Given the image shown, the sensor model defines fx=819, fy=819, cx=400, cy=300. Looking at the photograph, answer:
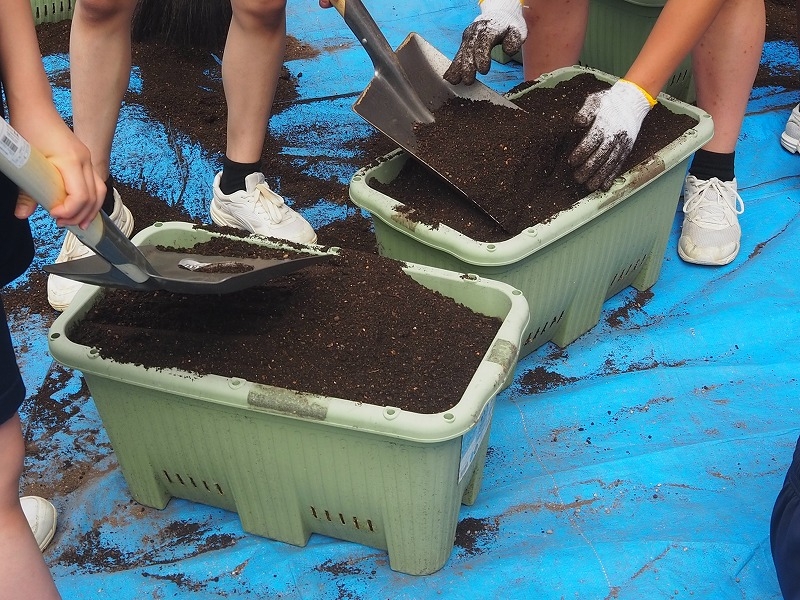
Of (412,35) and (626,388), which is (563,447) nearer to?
(626,388)

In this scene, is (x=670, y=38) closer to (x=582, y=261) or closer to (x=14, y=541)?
(x=582, y=261)

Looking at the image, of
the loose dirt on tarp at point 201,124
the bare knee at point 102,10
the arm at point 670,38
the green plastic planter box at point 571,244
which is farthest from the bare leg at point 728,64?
the bare knee at point 102,10

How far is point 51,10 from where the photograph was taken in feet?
8.69

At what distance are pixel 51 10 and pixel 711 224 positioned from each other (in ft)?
7.04

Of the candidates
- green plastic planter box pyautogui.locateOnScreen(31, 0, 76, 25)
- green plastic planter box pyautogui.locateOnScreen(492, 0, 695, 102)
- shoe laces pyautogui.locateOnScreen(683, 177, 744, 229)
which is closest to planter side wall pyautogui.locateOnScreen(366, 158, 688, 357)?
shoe laces pyautogui.locateOnScreen(683, 177, 744, 229)

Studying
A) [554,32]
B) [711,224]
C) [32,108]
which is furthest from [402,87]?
[32,108]

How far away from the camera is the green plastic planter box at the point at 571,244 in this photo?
53.3 inches

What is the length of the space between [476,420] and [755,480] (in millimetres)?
567

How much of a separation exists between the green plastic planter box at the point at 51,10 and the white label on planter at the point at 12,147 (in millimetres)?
2148

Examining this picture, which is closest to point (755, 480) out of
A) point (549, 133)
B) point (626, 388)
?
point (626, 388)

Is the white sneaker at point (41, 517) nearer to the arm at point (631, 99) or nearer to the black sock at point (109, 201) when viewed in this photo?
the black sock at point (109, 201)

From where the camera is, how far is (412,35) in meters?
1.65

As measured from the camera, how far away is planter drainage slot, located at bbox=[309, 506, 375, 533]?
117cm

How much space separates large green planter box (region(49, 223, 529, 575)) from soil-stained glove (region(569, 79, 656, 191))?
354mm
